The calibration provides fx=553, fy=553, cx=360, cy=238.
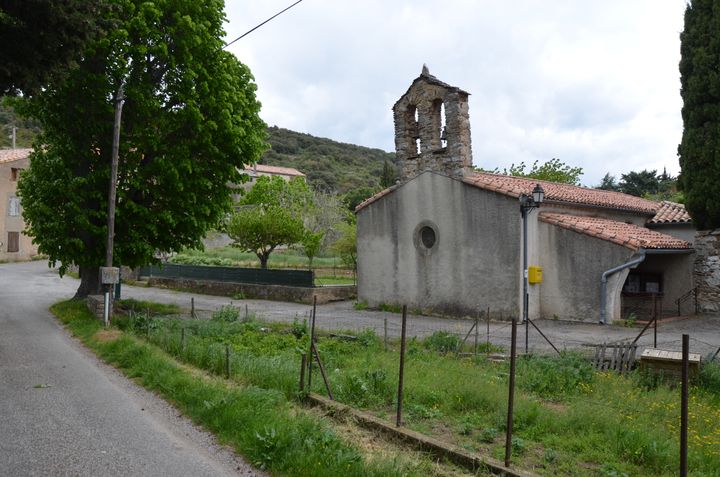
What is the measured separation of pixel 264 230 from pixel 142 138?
13.8m

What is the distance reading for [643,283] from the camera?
71.5ft

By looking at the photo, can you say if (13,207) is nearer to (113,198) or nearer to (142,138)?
(142,138)

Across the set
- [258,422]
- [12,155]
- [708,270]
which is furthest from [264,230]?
[12,155]

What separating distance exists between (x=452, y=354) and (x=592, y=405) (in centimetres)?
488

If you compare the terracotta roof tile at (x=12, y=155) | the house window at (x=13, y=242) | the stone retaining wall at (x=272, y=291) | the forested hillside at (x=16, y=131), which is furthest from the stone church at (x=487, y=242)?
the forested hillside at (x=16, y=131)

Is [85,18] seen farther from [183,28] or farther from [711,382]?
[711,382]

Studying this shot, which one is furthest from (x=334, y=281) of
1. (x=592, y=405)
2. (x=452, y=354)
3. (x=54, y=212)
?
(x=592, y=405)

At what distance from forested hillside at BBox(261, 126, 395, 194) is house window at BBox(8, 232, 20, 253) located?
43.8 metres

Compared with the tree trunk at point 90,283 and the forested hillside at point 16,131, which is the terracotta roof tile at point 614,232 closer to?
the tree trunk at point 90,283

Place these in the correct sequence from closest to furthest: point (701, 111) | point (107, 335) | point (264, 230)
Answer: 1. point (107, 335)
2. point (701, 111)
3. point (264, 230)

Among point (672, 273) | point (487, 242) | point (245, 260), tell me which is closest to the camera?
point (487, 242)

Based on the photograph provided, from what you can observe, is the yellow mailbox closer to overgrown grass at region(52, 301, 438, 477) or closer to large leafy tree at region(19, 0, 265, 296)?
large leafy tree at region(19, 0, 265, 296)

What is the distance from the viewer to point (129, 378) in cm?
1036

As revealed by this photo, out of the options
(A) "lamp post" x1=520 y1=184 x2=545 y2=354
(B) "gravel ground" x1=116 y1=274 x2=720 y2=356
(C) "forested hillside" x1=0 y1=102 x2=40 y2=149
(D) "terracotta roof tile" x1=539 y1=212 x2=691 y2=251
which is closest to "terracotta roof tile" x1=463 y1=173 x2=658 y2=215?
(D) "terracotta roof tile" x1=539 y1=212 x2=691 y2=251
